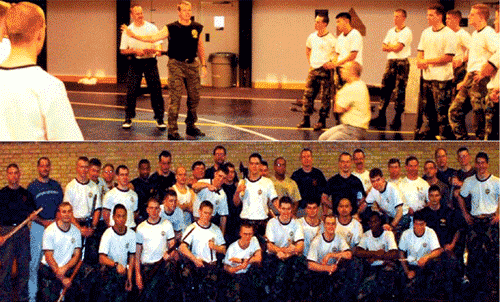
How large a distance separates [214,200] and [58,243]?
1224mm

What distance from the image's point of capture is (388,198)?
595 centimetres

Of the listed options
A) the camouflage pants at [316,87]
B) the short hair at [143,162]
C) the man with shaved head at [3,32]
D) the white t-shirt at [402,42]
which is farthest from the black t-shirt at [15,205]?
the white t-shirt at [402,42]

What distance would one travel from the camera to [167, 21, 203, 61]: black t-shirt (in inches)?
254

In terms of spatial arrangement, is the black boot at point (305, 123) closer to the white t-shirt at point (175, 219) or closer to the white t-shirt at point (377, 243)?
the white t-shirt at point (377, 243)

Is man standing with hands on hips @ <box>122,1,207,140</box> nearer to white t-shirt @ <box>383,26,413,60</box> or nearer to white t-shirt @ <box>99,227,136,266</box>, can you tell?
white t-shirt @ <box>99,227,136,266</box>

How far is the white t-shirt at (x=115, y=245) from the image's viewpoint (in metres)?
5.63

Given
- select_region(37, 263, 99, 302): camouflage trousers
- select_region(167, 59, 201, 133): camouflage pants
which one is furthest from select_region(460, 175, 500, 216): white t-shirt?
select_region(37, 263, 99, 302): camouflage trousers

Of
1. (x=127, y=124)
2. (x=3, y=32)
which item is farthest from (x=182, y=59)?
(x=3, y=32)

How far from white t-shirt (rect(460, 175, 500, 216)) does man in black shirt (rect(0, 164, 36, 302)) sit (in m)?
3.39

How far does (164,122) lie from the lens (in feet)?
24.0

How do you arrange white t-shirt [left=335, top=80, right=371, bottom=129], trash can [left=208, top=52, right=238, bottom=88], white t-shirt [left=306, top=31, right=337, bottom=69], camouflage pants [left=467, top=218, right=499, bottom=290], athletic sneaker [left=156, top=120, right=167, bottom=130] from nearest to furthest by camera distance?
1. white t-shirt [left=335, top=80, right=371, bottom=129]
2. camouflage pants [left=467, top=218, right=499, bottom=290]
3. athletic sneaker [left=156, top=120, right=167, bottom=130]
4. white t-shirt [left=306, top=31, right=337, bottom=69]
5. trash can [left=208, top=52, right=238, bottom=88]

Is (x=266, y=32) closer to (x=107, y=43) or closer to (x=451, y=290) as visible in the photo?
(x=107, y=43)

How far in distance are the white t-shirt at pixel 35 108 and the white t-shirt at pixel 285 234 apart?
401 centimetres

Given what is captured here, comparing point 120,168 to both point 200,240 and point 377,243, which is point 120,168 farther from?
point 377,243
